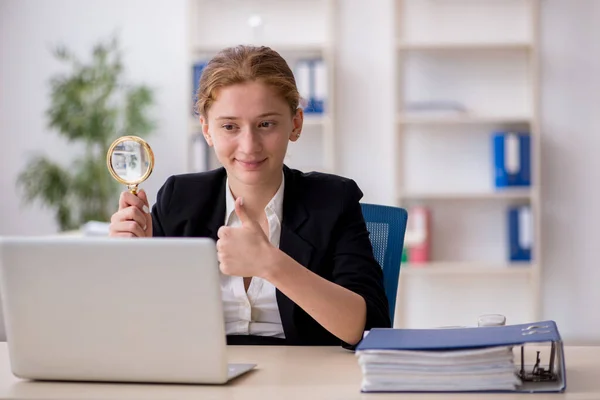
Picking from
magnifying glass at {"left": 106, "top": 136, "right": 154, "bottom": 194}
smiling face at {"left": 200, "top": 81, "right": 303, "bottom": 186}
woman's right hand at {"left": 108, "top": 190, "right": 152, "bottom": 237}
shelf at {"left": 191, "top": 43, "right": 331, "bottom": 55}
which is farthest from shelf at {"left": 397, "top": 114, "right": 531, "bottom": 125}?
magnifying glass at {"left": 106, "top": 136, "right": 154, "bottom": 194}

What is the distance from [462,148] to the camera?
545cm

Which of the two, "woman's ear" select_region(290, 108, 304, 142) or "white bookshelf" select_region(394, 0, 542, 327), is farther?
"white bookshelf" select_region(394, 0, 542, 327)

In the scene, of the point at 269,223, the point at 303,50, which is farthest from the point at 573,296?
the point at 269,223

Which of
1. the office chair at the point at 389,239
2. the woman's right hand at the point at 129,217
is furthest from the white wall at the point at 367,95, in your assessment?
the woman's right hand at the point at 129,217

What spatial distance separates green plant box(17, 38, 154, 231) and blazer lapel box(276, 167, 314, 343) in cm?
344

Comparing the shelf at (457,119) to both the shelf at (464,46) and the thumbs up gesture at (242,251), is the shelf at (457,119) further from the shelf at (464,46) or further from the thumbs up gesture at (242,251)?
the thumbs up gesture at (242,251)

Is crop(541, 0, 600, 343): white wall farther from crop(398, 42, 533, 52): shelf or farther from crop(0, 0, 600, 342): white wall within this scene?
crop(398, 42, 533, 52): shelf

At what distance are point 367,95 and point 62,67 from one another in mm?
1863

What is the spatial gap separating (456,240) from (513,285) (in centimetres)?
43

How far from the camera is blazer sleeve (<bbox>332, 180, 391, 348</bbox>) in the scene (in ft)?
6.18

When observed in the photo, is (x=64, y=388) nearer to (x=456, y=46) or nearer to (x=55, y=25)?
(x=456, y=46)

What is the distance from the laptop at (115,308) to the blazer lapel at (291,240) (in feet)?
1.51

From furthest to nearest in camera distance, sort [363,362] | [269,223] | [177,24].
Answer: [177,24] < [269,223] < [363,362]

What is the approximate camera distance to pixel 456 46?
5203 millimetres
